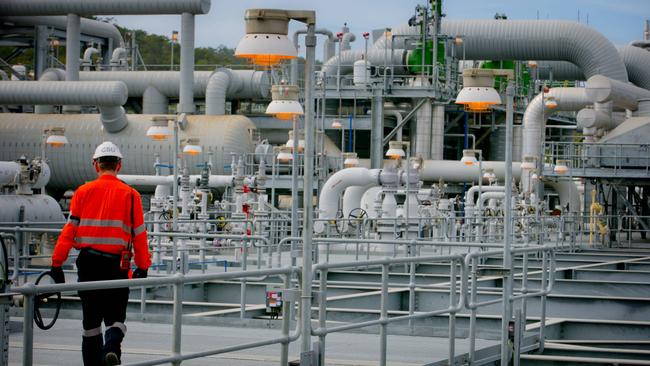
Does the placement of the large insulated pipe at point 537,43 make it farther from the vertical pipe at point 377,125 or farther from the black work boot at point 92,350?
the black work boot at point 92,350

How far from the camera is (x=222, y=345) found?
9.98m

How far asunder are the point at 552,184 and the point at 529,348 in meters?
34.8

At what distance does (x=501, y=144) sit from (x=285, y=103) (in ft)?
116

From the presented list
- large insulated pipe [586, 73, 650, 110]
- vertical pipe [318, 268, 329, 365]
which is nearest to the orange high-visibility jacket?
vertical pipe [318, 268, 329, 365]

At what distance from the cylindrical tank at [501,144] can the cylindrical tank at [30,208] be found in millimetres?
31150

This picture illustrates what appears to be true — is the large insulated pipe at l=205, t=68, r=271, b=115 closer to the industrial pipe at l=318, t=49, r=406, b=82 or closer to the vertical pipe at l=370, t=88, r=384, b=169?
the industrial pipe at l=318, t=49, r=406, b=82

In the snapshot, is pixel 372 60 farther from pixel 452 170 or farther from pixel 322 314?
pixel 322 314

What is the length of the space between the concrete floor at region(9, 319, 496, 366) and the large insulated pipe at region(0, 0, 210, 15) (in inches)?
1244

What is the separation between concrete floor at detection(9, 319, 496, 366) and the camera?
9023 millimetres

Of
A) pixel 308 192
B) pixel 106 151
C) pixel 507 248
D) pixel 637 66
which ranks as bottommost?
pixel 507 248

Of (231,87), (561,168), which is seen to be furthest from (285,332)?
(231,87)

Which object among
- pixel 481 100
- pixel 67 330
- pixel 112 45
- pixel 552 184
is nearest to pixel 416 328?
pixel 481 100

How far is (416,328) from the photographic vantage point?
12648 millimetres

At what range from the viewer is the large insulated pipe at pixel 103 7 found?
4269 cm
